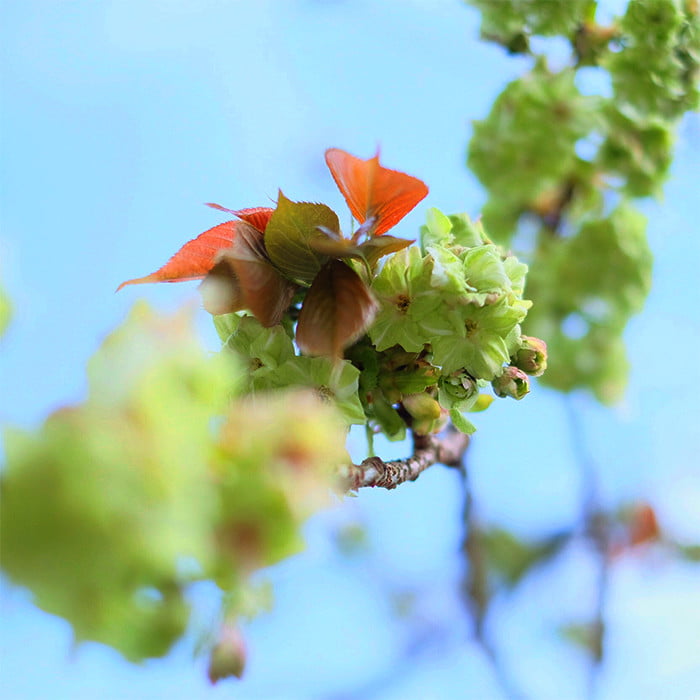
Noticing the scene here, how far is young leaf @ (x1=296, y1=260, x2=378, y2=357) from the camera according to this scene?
0.44m

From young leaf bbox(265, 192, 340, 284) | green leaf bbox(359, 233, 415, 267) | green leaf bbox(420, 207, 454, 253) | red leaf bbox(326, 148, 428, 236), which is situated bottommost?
green leaf bbox(359, 233, 415, 267)

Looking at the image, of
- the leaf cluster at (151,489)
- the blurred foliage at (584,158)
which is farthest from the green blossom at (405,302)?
the blurred foliage at (584,158)

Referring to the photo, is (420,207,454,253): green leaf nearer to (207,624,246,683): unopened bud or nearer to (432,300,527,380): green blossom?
(432,300,527,380): green blossom

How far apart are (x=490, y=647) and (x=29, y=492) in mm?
761

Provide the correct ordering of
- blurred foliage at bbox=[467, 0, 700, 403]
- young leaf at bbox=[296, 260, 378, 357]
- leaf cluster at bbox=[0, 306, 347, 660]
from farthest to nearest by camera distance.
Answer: blurred foliage at bbox=[467, 0, 700, 403], young leaf at bbox=[296, 260, 378, 357], leaf cluster at bbox=[0, 306, 347, 660]

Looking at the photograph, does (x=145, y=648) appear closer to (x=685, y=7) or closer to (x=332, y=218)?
(x=332, y=218)

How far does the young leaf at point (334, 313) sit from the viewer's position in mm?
437

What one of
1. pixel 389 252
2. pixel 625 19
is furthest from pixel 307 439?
pixel 625 19

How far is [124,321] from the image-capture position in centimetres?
27

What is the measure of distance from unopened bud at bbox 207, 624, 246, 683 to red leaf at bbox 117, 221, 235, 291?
0.74 ft

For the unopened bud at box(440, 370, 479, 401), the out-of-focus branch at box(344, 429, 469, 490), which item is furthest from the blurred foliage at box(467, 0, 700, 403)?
the unopened bud at box(440, 370, 479, 401)

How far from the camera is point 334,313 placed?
447 millimetres

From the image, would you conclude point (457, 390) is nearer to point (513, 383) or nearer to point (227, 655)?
point (513, 383)

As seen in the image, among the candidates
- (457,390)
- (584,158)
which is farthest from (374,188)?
(584,158)
